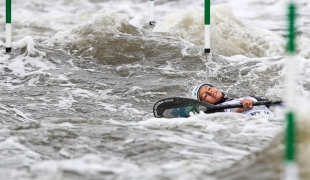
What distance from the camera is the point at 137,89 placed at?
344 inches

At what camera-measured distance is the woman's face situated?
7.57 meters

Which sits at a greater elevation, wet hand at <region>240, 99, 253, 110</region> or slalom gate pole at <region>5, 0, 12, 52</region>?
slalom gate pole at <region>5, 0, 12, 52</region>

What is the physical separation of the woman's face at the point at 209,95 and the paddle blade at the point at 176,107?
0.41 meters

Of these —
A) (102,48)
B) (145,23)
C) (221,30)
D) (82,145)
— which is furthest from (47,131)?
(145,23)

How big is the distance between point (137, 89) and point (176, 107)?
Result: 1503mm

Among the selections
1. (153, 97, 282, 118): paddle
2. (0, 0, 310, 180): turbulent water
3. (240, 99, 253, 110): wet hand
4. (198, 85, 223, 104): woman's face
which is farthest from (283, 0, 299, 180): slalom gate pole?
(198, 85, 223, 104): woman's face

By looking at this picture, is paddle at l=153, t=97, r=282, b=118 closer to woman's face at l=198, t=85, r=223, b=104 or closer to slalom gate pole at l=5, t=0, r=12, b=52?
woman's face at l=198, t=85, r=223, b=104

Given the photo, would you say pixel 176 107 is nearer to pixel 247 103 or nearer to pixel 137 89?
pixel 247 103

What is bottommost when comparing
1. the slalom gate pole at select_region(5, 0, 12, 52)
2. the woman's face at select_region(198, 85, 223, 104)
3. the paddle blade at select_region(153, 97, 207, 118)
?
the paddle blade at select_region(153, 97, 207, 118)

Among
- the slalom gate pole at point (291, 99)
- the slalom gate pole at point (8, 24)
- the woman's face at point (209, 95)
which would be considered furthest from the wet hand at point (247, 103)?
the slalom gate pole at point (291, 99)

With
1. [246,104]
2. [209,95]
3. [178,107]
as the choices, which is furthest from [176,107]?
[246,104]

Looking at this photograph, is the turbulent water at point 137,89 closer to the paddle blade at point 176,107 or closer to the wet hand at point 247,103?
the paddle blade at point 176,107

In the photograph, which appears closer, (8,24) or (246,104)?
(246,104)

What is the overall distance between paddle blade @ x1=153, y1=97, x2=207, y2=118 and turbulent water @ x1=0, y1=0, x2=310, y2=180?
1.39ft
